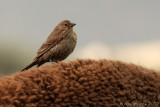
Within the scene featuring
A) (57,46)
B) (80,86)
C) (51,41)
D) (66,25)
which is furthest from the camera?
(66,25)

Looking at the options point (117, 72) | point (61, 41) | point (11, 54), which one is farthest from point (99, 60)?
point (11, 54)

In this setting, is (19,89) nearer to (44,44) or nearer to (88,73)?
(88,73)

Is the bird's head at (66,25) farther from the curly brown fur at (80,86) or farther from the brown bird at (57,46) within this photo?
the curly brown fur at (80,86)

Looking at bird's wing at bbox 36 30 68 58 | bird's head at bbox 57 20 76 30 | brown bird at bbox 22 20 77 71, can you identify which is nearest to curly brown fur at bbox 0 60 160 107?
brown bird at bbox 22 20 77 71

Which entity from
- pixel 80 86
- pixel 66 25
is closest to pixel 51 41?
pixel 66 25

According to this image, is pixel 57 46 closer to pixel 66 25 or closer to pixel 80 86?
pixel 66 25

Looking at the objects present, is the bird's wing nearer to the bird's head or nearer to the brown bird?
the brown bird
